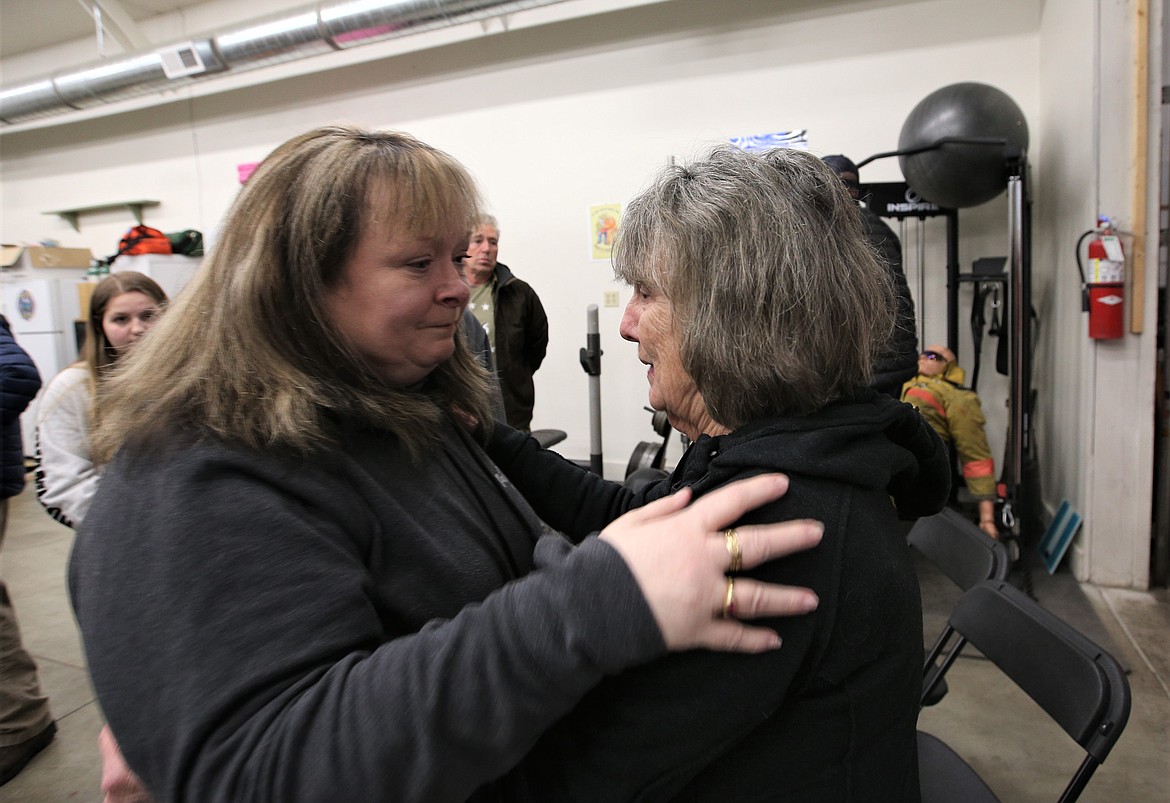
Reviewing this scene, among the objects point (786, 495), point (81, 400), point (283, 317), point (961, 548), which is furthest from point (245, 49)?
point (786, 495)

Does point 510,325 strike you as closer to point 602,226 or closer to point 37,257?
point 602,226

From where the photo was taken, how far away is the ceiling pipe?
4.12m

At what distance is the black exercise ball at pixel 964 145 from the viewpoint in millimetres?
3137

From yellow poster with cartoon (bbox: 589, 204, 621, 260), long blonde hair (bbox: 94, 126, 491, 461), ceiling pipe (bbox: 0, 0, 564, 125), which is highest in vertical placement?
ceiling pipe (bbox: 0, 0, 564, 125)

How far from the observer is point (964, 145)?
10.2ft

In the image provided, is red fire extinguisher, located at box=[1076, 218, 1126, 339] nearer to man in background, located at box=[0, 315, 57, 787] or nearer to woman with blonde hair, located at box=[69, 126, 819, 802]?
woman with blonde hair, located at box=[69, 126, 819, 802]

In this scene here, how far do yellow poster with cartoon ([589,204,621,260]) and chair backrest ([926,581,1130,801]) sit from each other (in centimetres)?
364

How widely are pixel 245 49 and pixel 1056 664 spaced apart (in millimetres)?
5439

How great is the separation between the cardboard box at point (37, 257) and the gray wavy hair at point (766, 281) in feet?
24.1

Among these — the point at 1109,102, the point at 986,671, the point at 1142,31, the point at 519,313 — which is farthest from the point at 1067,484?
the point at 519,313

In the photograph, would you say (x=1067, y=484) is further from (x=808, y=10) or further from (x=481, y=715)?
(x=481, y=715)

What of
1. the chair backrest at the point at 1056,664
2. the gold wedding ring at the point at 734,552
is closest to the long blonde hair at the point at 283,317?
the gold wedding ring at the point at 734,552

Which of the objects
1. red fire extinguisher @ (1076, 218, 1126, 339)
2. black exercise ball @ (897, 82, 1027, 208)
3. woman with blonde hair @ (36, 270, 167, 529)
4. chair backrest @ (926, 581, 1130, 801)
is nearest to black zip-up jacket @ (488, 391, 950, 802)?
chair backrest @ (926, 581, 1130, 801)

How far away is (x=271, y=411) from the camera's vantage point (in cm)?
68
